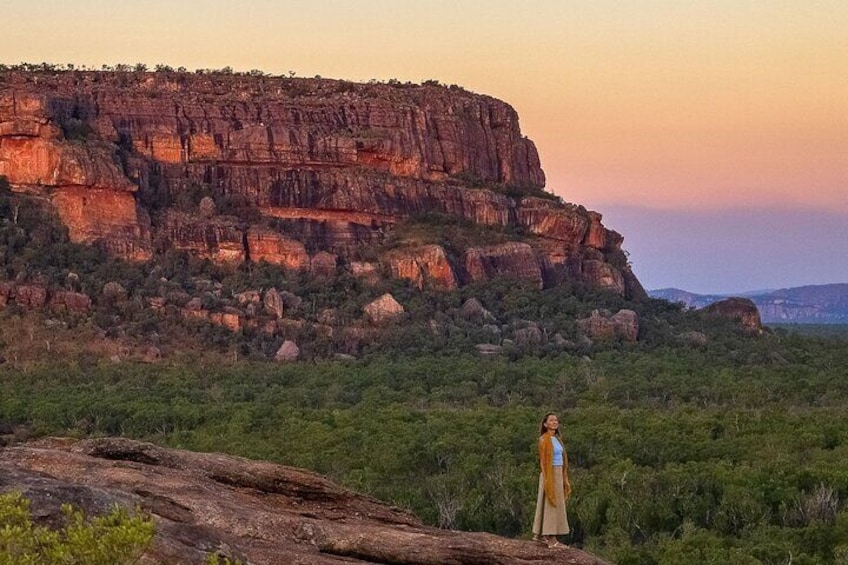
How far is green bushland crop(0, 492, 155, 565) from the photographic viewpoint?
9.48 m

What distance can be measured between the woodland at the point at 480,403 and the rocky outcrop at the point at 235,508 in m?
4.99

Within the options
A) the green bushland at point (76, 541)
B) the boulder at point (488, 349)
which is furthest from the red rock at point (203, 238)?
the green bushland at point (76, 541)

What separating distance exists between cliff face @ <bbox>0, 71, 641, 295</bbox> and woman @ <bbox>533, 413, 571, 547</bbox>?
2517 inches

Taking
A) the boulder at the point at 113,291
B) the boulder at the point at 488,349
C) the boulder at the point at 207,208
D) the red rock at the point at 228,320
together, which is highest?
the boulder at the point at 207,208

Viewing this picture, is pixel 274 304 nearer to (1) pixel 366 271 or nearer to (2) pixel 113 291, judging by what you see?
(1) pixel 366 271

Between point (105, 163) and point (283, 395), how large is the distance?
25.8 m

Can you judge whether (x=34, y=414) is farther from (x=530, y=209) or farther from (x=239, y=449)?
(x=530, y=209)

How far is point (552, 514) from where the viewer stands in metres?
16.3

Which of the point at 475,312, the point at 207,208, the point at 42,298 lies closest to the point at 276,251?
the point at 207,208

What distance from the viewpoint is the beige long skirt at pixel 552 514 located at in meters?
16.2

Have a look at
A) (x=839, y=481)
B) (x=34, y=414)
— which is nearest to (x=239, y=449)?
(x=34, y=414)

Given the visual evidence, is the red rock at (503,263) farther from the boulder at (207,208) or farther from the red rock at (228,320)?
the red rock at (228,320)

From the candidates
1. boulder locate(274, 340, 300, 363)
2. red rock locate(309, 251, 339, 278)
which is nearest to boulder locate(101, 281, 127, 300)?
boulder locate(274, 340, 300, 363)

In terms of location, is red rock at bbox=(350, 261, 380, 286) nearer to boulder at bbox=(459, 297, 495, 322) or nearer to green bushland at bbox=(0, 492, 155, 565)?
boulder at bbox=(459, 297, 495, 322)
